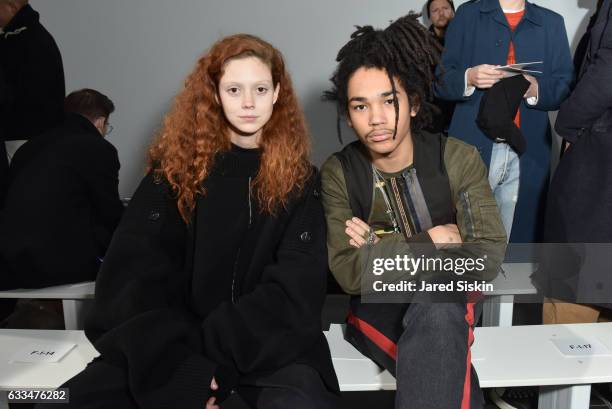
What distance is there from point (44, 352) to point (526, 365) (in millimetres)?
1573

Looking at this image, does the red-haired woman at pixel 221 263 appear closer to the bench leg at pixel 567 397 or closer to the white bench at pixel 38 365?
the white bench at pixel 38 365

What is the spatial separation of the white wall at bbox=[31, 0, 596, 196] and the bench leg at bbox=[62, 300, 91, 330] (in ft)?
5.67

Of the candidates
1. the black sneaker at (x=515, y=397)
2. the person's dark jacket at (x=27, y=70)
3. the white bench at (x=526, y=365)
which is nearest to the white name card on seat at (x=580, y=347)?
the white bench at (x=526, y=365)

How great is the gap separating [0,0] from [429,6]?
2.33 metres

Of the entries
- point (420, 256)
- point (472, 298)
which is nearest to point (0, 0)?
point (420, 256)

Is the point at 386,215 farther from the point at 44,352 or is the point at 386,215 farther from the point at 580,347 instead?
the point at 44,352

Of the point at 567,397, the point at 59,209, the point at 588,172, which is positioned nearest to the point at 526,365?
the point at 567,397

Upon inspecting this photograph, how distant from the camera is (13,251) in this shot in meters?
2.50

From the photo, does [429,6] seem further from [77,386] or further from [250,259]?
[77,386]

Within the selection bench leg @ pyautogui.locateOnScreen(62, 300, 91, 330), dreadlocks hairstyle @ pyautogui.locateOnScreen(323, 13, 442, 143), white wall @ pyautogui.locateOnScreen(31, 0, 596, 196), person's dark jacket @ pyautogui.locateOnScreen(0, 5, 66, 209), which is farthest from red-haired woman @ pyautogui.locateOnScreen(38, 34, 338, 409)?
white wall @ pyautogui.locateOnScreen(31, 0, 596, 196)

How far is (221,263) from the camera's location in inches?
73.2

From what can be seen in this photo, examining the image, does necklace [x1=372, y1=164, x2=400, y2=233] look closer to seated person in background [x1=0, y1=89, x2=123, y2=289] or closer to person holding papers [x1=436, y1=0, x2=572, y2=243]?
person holding papers [x1=436, y1=0, x2=572, y2=243]

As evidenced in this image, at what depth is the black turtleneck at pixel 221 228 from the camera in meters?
1.85

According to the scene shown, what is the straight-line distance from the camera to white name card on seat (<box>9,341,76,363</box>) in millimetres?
1945
